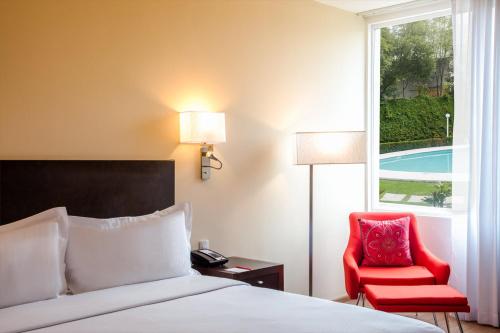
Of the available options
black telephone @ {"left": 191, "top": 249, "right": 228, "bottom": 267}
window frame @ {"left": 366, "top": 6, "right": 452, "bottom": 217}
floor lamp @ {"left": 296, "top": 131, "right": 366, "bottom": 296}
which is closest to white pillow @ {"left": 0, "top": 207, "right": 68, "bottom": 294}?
black telephone @ {"left": 191, "top": 249, "right": 228, "bottom": 267}

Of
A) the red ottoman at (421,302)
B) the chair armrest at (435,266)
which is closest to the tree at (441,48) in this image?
the chair armrest at (435,266)

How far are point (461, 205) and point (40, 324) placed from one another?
3443mm

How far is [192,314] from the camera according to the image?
2791 mm

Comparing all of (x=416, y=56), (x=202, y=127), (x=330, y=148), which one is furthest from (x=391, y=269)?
(x=416, y=56)

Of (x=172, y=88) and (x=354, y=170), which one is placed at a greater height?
(x=172, y=88)

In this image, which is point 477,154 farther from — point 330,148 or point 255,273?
point 255,273

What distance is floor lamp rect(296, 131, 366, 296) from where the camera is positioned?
482cm

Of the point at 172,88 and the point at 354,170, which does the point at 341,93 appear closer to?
the point at 354,170

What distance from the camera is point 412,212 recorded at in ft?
18.2

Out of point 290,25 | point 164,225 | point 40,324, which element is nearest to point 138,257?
point 164,225

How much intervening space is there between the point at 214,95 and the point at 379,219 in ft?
5.61

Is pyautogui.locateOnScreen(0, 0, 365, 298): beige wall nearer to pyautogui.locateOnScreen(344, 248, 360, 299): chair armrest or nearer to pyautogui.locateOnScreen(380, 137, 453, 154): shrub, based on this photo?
pyautogui.locateOnScreen(380, 137, 453, 154): shrub

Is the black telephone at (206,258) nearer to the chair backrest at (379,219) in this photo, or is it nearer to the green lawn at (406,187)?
the chair backrest at (379,219)

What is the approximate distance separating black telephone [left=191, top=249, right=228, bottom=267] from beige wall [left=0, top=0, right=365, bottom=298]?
259mm
